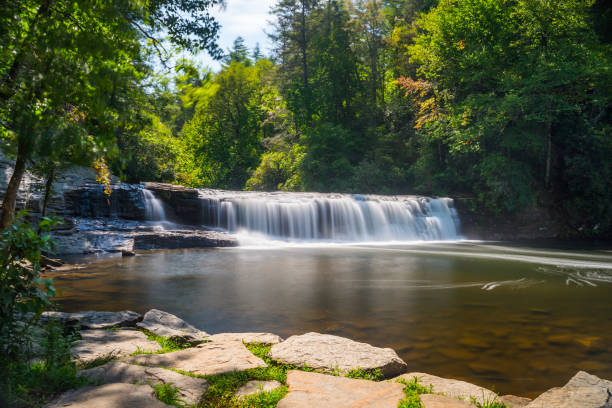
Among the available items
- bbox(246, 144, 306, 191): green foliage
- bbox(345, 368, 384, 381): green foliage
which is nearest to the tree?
bbox(345, 368, 384, 381): green foliage

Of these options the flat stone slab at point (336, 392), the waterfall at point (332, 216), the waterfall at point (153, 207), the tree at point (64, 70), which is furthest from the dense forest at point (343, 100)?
the waterfall at point (332, 216)

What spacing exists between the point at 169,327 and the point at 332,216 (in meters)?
15.0

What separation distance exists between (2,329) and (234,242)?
13.3 metres

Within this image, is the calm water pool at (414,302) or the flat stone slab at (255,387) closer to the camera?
the flat stone slab at (255,387)

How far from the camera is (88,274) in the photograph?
912 cm

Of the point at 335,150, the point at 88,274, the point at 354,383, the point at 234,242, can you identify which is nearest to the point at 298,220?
the point at 234,242

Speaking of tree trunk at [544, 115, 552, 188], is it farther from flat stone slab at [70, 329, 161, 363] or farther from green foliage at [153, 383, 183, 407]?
green foliage at [153, 383, 183, 407]

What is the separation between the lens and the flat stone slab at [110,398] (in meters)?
2.24

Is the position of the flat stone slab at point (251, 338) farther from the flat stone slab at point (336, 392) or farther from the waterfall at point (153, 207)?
the waterfall at point (153, 207)

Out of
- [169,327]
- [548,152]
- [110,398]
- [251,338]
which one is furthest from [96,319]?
[548,152]

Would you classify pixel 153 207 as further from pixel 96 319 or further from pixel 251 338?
pixel 251 338

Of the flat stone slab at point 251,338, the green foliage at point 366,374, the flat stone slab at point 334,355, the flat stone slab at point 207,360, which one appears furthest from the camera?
the flat stone slab at point 251,338

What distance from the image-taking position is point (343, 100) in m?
32.8

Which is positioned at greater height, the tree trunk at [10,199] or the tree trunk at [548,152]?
the tree trunk at [548,152]
